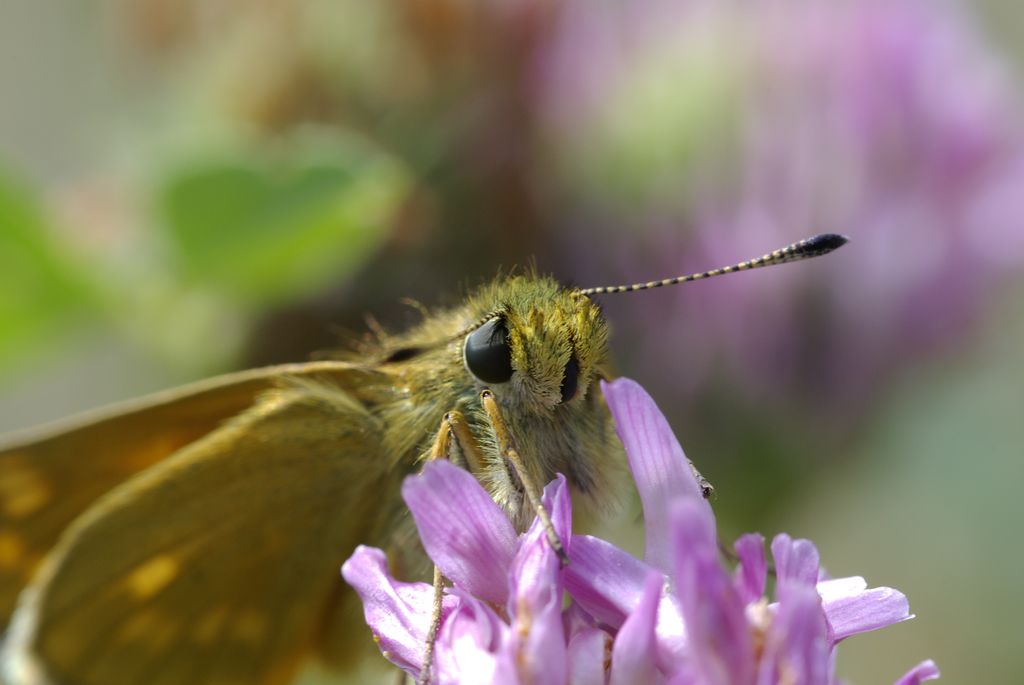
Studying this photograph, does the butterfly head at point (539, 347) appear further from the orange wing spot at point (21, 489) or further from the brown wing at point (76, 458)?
the orange wing spot at point (21, 489)

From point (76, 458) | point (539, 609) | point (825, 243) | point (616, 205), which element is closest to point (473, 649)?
point (539, 609)

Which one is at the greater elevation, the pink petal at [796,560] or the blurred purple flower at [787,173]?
the blurred purple flower at [787,173]

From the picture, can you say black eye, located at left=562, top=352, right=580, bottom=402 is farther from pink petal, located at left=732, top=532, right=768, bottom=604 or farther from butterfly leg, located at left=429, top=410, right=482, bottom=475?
pink petal, located at left=732, top=532, right=768, bottom=604

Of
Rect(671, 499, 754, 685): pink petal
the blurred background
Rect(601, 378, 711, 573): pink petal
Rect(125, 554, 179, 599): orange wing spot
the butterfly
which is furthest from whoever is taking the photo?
the blurred background

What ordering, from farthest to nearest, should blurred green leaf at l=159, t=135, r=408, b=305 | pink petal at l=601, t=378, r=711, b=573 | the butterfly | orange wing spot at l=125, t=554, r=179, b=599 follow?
blurred green leaf at l=159, t=135, r=408, b=305 < orange wing spot at l=125, t=554, r=179, b=599 < the butterfly < pink petal at l=601, t=378, r=711, b=573

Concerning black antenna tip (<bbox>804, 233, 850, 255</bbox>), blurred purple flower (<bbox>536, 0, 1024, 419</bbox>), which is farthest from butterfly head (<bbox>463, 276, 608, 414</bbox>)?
blurred purple flower (<bbox>536, 0, 1024, 419</bbox>)

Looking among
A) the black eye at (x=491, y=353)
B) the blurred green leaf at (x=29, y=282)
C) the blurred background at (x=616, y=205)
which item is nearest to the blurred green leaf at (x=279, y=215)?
the blurred background at (x=616, y=205)
